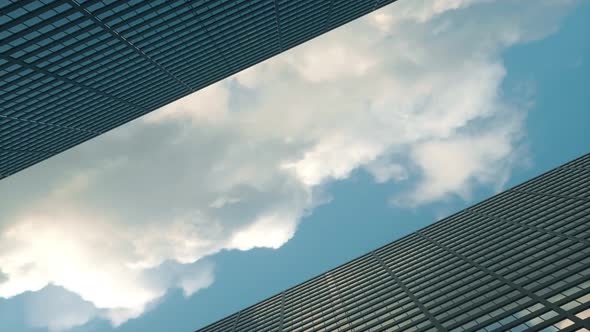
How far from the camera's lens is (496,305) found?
1668 inches

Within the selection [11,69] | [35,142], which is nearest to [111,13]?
[11,69]

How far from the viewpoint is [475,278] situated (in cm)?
5181

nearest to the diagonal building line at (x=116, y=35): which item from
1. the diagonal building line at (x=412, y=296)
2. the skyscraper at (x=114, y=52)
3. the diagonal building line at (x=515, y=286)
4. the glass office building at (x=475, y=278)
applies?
the skyscraper at (x=114, y=52)

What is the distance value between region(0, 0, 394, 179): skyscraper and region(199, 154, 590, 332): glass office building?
1767 inches

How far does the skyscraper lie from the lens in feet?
142

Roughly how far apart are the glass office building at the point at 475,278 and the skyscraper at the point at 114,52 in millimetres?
44870

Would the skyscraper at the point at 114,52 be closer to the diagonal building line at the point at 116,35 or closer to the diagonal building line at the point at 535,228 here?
the diagonal building line at the point at 116,35

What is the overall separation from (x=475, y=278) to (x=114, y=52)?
178 feet

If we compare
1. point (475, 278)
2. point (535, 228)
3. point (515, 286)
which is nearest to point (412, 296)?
point (475, 278)

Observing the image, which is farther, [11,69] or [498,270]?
[498,270]

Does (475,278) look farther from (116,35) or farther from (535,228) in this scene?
(116,35)

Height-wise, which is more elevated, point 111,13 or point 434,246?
point 111,13

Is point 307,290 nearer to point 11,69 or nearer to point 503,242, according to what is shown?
point 503,242

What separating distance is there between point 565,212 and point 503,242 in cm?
1117
